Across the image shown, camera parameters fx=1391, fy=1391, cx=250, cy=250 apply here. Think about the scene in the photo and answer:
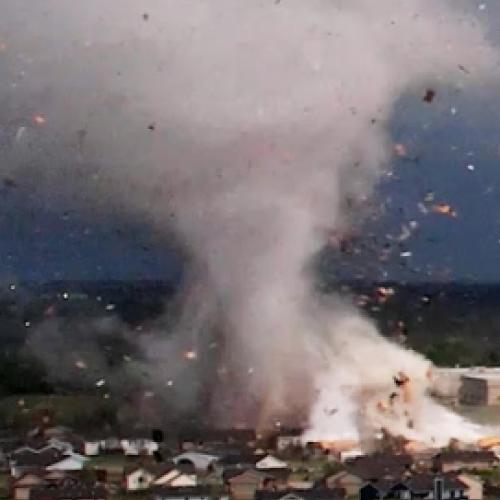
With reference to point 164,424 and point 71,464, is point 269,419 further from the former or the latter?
point 71,464

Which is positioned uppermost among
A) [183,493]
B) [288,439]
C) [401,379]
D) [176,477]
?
[401,379]

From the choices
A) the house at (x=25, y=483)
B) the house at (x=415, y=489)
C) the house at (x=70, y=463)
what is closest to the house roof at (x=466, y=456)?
the house at (x=415, y=489)

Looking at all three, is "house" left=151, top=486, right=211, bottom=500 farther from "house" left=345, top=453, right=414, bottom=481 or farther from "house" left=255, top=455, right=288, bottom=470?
"house" left=345, top=453, right=414, bottom=481

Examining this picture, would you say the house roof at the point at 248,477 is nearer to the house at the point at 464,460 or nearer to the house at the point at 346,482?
the house at the point at 346,482

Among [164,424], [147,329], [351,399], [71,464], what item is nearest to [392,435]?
[351,399]

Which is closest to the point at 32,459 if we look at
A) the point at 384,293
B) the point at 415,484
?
the point at 415,484

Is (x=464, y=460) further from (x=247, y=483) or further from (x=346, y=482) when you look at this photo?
(x=247, y=483)
